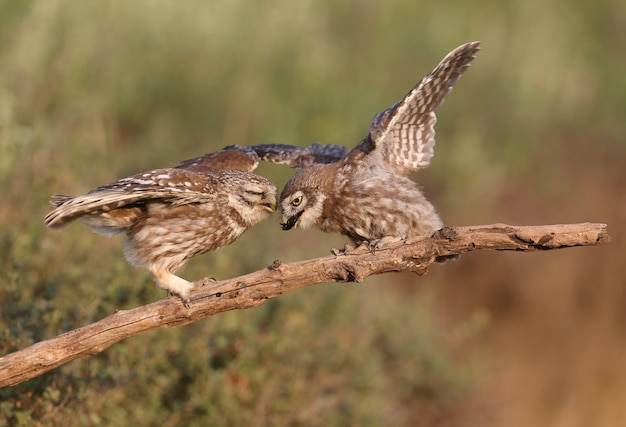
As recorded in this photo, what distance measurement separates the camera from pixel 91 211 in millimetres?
4750

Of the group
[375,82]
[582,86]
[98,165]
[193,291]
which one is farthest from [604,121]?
[193,291]

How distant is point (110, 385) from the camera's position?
5809 millimetres

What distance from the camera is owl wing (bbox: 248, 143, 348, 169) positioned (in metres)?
6.34

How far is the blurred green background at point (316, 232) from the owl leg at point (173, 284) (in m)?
0.48

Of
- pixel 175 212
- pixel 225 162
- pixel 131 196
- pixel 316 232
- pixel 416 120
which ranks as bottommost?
pixel 131 196

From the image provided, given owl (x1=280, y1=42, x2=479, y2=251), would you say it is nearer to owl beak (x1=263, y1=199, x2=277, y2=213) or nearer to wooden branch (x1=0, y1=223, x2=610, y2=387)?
owl beak (x1=263, y1=199, x2=277, y2=213)

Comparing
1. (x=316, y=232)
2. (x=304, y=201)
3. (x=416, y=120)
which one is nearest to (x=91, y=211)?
(x=304, y=201)

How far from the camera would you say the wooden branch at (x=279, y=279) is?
4.36 meters

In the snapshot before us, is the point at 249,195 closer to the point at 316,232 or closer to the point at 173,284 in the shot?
the point at 173,284

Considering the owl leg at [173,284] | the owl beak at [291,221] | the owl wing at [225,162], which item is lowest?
the owl leg at [173,284]

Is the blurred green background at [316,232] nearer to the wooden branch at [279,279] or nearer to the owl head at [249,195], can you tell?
the wooden branch at [279,279]

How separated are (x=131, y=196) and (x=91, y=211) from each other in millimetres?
216

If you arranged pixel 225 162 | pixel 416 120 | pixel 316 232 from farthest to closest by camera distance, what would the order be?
pixel 316 232 → pixel 225 162 → pixel 416 120

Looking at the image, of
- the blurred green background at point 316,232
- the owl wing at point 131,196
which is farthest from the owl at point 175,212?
the blurred green background at point 316,232
